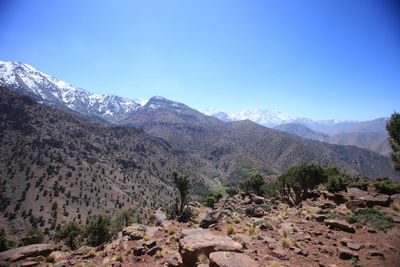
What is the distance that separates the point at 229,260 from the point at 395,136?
111 ft

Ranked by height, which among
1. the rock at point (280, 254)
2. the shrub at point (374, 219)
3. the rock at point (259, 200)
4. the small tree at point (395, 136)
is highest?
the small tree at point (395, 136)

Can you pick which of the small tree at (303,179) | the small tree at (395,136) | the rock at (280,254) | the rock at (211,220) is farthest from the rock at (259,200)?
the rock at (280,254)

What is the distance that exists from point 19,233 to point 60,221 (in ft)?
84.4

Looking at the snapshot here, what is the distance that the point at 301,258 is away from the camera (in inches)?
486

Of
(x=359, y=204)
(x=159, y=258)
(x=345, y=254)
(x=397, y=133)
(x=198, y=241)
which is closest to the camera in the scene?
(x=345, y=254)

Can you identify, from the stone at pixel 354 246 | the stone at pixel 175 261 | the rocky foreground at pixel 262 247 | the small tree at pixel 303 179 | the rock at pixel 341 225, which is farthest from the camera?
the small tree at pixel 303 179

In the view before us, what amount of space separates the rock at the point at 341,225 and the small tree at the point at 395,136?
2150 cm

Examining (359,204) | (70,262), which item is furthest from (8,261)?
(359,204)

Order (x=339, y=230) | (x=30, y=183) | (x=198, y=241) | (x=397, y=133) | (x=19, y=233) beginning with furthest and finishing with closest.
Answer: (x=30, y=183) → (x=19, y=233) → (x=397, y=133) → (x=339, y=230) → (x=198, y=241)

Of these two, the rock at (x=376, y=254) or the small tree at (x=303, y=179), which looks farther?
the small tree at (x=303, y=179)

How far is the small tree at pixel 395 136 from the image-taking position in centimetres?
2917

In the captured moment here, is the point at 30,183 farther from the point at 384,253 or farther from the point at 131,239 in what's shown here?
the point at 384,253

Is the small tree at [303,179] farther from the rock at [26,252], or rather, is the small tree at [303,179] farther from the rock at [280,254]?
the rock at [26,252]

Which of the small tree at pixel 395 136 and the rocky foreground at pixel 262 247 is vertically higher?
the small tree at pixel 395 136
